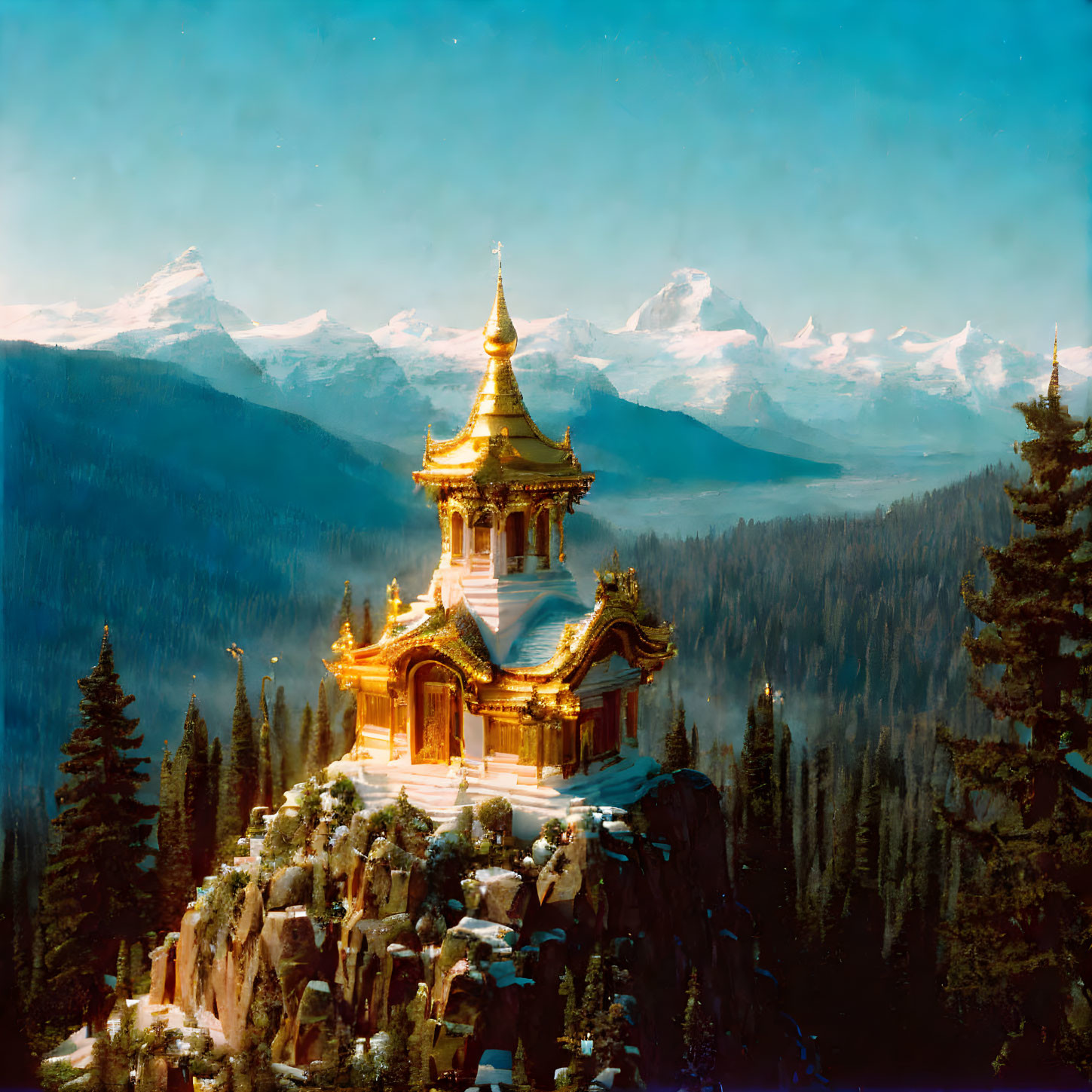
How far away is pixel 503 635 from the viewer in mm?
12766

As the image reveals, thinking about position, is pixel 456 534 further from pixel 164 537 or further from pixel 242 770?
pixel 164 537

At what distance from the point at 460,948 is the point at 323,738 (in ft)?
29.9

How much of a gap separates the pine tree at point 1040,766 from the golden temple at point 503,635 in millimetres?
4297

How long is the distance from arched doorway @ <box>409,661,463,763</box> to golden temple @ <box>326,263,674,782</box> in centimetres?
2

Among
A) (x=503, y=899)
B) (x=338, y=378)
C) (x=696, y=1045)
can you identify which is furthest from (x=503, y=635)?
(x=338, y=378)

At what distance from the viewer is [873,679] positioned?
70.1 ft

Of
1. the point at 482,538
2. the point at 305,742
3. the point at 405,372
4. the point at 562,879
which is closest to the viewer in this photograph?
the point at 562,879

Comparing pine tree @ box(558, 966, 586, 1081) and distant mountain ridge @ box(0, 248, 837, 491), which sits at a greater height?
distant mountain ridge @ box(0, 248, 837, 491)

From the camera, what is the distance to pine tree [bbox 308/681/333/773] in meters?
18.2

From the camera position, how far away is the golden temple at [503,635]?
475 inches

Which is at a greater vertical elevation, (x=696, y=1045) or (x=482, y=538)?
(x=482, y=538)

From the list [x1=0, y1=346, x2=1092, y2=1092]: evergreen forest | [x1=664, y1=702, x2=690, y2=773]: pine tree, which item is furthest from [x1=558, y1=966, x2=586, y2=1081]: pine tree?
[x1=664, y1=702, x2=690, y2=773]: pine tree

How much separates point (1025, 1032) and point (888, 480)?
1349cm

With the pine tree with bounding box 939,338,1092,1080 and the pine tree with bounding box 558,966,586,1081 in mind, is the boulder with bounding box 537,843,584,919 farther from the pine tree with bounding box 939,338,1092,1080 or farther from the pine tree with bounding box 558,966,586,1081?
the pine tree with bounding box 939,338,1092,1080
